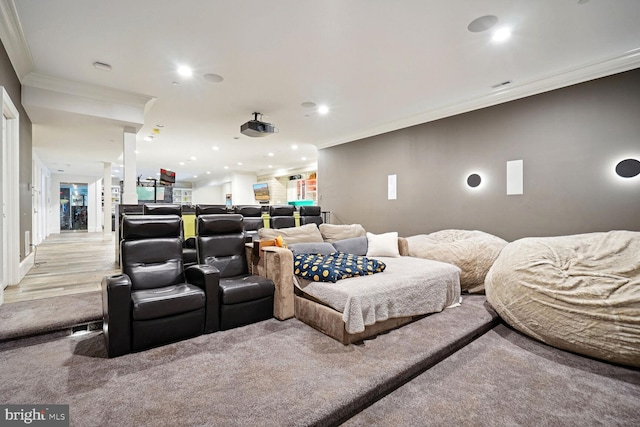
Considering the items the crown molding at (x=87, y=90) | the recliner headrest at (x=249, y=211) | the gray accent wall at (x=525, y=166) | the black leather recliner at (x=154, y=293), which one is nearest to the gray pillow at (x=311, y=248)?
the black leather recliner at (x=154, y=293)

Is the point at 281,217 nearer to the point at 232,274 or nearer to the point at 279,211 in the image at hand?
the point at 279,211

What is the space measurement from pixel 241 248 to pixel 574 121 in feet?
14.3

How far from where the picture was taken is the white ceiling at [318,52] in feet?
8.35

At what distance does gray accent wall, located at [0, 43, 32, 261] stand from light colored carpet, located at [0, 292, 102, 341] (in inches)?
68.4

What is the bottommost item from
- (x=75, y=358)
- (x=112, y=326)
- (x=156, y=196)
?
(x=75, y=358)

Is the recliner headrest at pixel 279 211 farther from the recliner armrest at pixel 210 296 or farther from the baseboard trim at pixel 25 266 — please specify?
the baseboard trim at pixel 25 266

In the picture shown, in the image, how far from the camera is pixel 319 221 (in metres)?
5.24

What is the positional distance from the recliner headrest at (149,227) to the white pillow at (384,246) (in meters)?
2.37

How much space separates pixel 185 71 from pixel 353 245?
10.2ft

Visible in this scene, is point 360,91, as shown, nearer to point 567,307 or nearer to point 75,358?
point 567,307

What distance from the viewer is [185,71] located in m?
3.64

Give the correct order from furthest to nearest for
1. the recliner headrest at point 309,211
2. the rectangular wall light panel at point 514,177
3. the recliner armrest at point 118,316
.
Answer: the recliner headrest at point 309,211 → the rectangular wall light panel at point 514,177 → the recliner armrest at point 118,316

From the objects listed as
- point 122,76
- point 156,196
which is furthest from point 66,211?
point 122,76

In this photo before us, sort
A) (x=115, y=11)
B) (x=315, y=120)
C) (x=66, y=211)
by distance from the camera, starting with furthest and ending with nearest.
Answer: (x=66, y=211)
(x=315, y=120)
(x=115, y=11)
